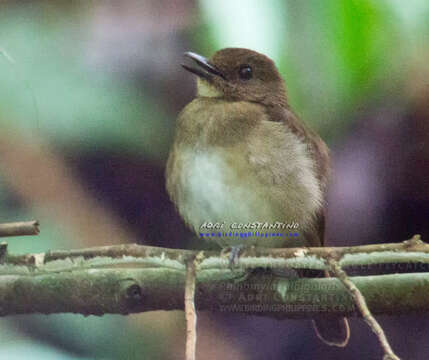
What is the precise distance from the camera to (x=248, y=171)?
121 cm

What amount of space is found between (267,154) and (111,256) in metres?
0.35

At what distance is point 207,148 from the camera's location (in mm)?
1238

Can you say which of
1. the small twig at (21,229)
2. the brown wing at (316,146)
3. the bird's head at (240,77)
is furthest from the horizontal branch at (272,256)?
the bird's head at (240,77)

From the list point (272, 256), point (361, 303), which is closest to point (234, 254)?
point (272, 256)

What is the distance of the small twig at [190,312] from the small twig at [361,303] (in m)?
0.23

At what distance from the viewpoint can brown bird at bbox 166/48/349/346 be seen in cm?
121

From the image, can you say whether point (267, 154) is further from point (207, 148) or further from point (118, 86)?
point (118, 86)

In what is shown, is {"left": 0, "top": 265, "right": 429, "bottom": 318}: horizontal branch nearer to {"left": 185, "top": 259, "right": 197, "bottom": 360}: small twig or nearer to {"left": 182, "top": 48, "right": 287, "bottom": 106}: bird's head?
{"left": 185, "top": 259, "right": 197, "bottom": 360}: small twig

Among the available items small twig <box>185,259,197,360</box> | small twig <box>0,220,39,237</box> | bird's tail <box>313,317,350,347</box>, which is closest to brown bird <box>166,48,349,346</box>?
bird's tail <box>313,317,350,347</box>

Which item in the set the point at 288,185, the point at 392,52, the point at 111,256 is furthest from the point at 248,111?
the point at 111,256

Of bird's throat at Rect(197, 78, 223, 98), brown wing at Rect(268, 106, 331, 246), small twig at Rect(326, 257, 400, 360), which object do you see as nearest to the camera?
small twig at Rect(326, 257, 400, 360)

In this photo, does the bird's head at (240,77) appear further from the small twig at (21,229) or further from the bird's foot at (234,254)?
the small twig at (21,229)

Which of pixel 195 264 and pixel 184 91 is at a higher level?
pixel 184 91

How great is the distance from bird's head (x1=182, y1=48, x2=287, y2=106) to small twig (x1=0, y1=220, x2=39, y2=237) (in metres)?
0.47
